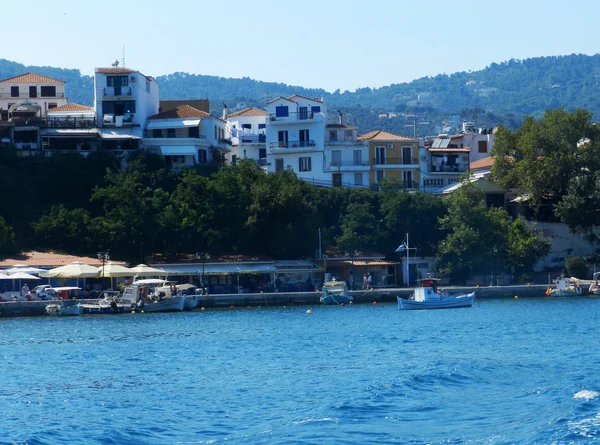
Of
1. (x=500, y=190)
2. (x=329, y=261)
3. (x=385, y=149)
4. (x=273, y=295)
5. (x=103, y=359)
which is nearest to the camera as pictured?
(x=103, y=359)

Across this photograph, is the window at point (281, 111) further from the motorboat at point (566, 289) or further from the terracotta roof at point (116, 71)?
the motorboat at point (566, 289)

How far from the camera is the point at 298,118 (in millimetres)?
89250

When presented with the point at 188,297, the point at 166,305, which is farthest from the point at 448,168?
the point at 166,305

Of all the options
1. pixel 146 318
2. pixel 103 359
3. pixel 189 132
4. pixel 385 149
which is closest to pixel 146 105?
pixel 189 132

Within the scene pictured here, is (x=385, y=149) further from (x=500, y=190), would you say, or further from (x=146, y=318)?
(x=146, y=318)

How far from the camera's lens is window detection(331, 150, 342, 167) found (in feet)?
290

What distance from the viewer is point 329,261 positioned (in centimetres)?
7381

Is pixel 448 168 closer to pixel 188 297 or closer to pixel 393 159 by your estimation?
pixel 393 159

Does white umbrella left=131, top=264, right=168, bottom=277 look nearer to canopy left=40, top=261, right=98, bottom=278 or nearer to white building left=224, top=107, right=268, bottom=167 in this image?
canopy left=40, top=261, right=98, bottom=278

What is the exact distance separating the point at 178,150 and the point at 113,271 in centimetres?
2146

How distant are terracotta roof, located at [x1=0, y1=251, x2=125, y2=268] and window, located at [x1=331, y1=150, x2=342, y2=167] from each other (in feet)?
81.5

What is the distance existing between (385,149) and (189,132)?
52.2ft

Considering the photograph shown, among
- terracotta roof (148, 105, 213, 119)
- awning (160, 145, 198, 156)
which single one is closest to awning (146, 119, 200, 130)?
terracotta roof (148, 105, 213, 119)

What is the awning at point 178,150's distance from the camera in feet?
272
